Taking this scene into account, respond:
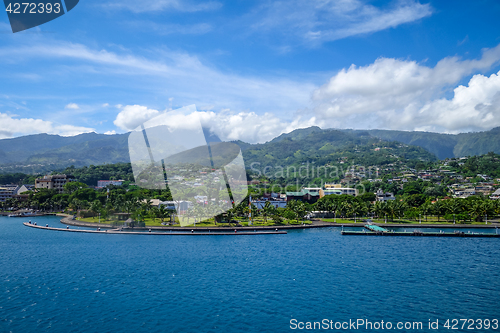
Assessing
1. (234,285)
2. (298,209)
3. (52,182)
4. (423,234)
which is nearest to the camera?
(234,285)

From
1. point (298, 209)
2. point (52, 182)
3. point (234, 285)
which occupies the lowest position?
point (234, 285)

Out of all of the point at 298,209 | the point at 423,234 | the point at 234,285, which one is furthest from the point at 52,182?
the point at 423,234

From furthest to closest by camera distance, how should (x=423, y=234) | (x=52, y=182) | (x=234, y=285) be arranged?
(x=52, y=182) → (x=423, y=234) → (x=234, y=285)

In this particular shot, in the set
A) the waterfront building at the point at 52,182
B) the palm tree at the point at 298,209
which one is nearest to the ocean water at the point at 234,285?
the palm tree at the point at 298,209

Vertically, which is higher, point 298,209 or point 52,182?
point 52,182

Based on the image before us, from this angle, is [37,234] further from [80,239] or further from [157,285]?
[157,285]

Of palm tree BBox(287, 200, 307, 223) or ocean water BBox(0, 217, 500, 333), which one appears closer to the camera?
ocean water BBox(0, 217, 500, 333)

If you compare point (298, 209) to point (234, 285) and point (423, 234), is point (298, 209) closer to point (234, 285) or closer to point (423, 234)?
point (423, 234)

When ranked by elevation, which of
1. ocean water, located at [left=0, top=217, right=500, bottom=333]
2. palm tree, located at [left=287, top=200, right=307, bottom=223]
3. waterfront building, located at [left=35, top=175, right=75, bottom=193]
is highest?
waterfront building, located at [left=35, top=175, right=75, bottom=193]

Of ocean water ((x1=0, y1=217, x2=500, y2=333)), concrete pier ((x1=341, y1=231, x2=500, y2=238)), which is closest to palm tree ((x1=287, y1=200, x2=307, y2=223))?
concrete pier ((x1=341, y1=231, x2=500, y2=238))

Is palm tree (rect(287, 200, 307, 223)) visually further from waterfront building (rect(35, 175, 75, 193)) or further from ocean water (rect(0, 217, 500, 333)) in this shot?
waterfront building (rect(35, 175, 75, 193))
